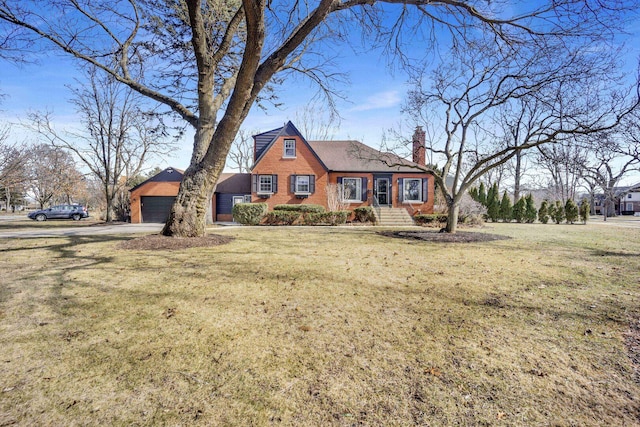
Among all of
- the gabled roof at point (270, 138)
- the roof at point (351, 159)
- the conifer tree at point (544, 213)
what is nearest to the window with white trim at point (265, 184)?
the gabled roof at point (270, 138)

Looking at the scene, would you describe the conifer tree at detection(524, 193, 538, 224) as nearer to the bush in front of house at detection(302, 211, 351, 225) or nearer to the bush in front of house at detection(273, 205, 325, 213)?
the bush in front of house at detection(302, 211, 351, 225)

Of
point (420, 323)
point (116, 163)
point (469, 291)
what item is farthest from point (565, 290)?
point (116, 163)

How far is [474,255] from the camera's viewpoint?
7.14 metres

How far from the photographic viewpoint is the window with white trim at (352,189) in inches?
836

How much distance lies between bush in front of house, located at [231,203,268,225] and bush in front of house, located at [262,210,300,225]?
0.54 m

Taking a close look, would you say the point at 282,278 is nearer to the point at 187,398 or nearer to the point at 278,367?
the point at 278,367

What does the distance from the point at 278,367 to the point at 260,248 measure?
5432 mm

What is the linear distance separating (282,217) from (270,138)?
7.65 meters

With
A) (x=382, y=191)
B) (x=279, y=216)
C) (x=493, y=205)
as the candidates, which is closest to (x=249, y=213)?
(x=279, y=216)

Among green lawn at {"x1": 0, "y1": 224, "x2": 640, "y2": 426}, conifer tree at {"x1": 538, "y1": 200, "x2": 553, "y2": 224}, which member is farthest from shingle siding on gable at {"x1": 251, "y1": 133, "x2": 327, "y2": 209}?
conifer tree at {"x1": 538, "y1": 200, "x2": 553, "y2": 224}

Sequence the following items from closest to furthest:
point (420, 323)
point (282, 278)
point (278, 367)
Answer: point (278, 367), point (420, 323), point (282, 278)

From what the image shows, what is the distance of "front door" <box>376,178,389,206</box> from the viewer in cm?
2144

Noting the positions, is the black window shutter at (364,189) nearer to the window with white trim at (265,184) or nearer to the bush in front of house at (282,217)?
the bush in front of house at (282,217)

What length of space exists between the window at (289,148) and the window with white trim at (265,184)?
2.03 metres
